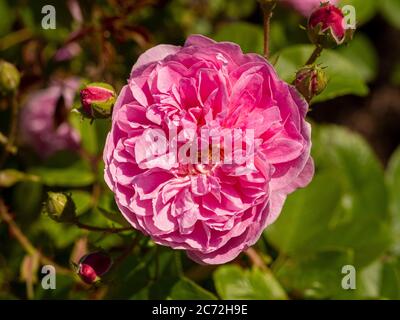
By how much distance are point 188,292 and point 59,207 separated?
12.5 inches

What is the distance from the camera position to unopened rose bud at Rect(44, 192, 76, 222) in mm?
1160

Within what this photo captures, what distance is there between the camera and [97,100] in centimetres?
110

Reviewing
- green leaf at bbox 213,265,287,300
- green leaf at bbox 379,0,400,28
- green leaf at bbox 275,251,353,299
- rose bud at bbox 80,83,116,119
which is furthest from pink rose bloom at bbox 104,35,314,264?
green leaf at bbox 379,0,400,28

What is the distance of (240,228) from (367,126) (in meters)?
1.85

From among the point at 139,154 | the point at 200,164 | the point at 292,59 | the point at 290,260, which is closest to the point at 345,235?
the point at 290,260

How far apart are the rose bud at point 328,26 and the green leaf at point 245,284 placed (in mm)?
530

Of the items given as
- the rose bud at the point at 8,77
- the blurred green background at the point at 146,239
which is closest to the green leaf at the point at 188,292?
the blurred green background at the point at 146,239

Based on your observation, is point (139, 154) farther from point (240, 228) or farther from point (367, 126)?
point (367, 126)

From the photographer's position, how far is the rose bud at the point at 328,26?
1.13 m

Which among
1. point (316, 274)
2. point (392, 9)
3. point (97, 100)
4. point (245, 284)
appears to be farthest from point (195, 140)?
point (392, 9)

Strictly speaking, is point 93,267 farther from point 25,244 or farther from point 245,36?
point 245,36

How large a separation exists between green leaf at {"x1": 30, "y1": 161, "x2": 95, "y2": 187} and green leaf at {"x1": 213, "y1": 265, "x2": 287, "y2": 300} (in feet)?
1.53

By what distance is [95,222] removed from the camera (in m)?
1.61

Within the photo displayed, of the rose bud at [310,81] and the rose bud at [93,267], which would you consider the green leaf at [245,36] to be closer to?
the rose bud at [310,81]
